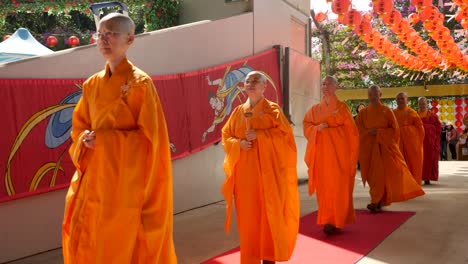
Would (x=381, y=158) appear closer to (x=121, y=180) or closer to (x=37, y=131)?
(x=37, y=131)

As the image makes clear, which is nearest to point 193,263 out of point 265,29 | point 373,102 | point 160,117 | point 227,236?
point 227,236

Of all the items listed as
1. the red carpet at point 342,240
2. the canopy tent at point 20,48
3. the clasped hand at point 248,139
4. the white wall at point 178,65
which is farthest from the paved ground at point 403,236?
the canopy tent at point 20,48

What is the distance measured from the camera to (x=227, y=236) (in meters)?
5.83

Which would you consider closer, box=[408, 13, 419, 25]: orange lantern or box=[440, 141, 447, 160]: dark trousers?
box=[408, 13, 419, 25]: orange lantern

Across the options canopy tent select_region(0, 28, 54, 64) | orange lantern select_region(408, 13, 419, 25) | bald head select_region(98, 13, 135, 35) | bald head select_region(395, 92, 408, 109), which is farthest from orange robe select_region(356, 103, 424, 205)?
bald head select_region(98, 13, 135, 35)

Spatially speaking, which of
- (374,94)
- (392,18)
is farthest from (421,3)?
(374,94)

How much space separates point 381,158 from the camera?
23.7 ft

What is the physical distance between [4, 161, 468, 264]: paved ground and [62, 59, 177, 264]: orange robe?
186 centimetres

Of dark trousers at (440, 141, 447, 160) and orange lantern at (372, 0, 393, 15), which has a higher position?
orange lantern at (372, 0, 393, 15)

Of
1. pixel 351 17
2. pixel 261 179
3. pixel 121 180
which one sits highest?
pixel 351 17

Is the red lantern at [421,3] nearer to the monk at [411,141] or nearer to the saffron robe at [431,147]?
the monk at [411,141]

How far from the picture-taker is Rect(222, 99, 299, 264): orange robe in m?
4.17

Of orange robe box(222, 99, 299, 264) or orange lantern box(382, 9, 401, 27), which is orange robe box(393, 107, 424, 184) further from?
orange robe box(222, 99, 299, 264)

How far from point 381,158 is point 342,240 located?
2142mm
